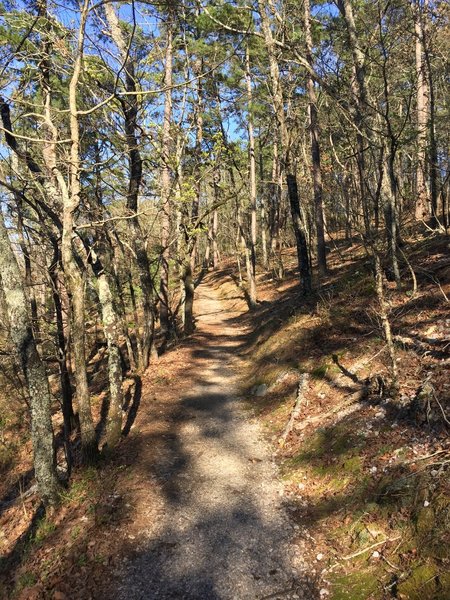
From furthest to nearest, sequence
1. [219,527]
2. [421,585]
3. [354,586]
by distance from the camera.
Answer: [219,527], [354,586], [421,585]

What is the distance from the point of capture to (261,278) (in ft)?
88.8

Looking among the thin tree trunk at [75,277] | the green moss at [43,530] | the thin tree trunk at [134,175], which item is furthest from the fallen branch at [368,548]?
the thin tree trunk at [134,175]

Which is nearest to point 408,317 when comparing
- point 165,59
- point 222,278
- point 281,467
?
point 281,467

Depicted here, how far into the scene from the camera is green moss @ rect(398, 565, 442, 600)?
3956 mm

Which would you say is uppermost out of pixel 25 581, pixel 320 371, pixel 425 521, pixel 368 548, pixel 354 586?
pixel 320 371

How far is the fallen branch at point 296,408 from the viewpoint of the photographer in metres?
8.22

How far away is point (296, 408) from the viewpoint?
29.0 feet

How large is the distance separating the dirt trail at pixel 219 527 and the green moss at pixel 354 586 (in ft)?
1.00

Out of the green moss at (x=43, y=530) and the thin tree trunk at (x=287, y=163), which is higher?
the thin tree trunk at (x=287, y=163)

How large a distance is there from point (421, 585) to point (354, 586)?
78 centimetres

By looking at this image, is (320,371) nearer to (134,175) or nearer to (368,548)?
(368,548)

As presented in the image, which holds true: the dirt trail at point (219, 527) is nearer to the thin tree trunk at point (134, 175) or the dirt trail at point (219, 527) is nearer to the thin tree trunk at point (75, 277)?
the thin tree trunk at point (75, 277)

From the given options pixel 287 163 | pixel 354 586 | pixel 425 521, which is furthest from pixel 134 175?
pixel 354 586

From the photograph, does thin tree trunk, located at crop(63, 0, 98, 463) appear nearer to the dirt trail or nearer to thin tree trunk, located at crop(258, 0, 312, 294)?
the dirt trail
